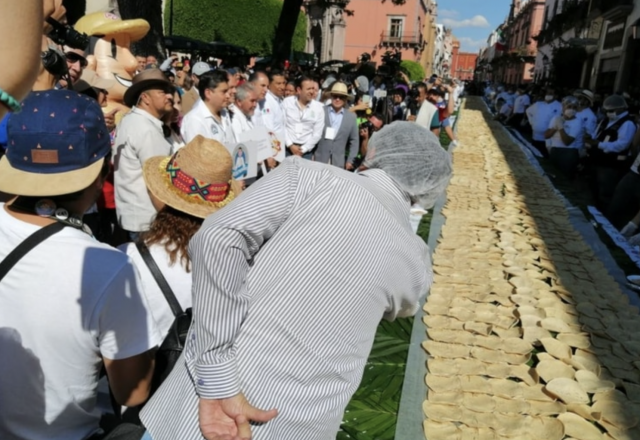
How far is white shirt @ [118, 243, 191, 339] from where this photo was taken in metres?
1.66

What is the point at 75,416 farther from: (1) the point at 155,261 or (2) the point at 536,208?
(2) the point at 536,208

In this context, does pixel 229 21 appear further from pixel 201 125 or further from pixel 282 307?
pixel 282 307

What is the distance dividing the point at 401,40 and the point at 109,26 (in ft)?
163

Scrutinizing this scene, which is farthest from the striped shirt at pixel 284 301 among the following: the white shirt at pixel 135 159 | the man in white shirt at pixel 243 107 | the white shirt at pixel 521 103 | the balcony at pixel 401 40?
the balcony at pixel 401 40

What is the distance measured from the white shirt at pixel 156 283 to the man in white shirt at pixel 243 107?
3.09 m

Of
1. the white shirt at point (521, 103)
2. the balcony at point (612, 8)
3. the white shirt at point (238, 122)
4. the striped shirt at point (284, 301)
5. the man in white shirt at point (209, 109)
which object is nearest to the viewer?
the striped shirt at point (284, 301)

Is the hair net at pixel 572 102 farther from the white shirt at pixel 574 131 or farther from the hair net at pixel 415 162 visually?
the hair net at pixel 415 162

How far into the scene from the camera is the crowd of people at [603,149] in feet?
19.2

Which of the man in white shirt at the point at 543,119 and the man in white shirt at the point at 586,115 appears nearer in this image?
the man in white shirt at the point at 586,115

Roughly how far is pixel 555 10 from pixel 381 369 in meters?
37.7

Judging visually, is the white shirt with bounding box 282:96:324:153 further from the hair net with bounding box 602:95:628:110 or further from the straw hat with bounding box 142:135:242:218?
the straw hat with bounding box 142:135:242:218

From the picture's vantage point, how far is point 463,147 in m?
9.94

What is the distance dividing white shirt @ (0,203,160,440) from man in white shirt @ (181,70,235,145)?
278 centimetres

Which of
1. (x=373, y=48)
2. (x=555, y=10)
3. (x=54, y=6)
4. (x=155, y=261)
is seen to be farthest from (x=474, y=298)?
(x=373, y=48)
